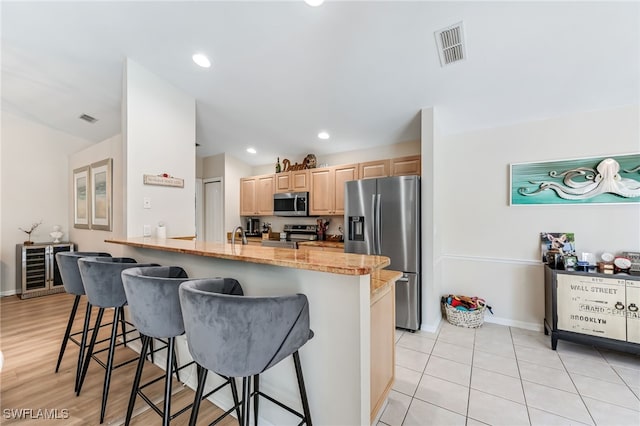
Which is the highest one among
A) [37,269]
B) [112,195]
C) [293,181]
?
[293,181]

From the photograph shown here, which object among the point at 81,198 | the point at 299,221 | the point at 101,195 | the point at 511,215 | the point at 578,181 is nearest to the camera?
the point at 578,181

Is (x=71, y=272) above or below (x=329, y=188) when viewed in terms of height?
below

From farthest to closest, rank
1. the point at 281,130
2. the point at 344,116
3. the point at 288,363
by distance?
the point at 281,130 → the point at 344,116 → the point at 288,363

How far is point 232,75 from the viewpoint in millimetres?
2879

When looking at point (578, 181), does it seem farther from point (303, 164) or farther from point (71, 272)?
point (71, 272)

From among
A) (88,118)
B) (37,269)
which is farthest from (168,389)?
(37,269)

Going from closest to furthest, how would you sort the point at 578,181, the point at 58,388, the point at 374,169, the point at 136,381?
the point at 136,381, the point at 58,388, the point at 578,181, the point at 374,169

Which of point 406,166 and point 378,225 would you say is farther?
point 406,166

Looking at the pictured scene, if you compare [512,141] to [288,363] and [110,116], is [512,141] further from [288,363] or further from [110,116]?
[110,116]

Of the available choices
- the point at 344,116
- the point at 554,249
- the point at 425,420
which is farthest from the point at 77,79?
the point at 554,249

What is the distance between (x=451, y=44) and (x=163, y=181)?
3.13 m

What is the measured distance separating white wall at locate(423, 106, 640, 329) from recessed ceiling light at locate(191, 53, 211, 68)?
2.44 meters

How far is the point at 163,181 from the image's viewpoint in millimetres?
3090

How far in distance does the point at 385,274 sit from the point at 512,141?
253 cm
